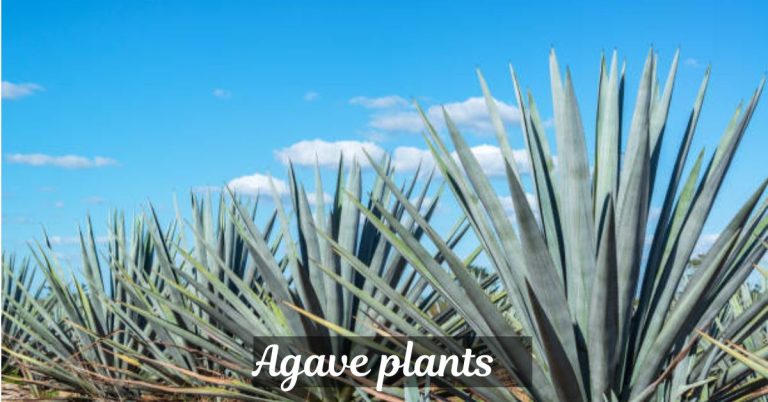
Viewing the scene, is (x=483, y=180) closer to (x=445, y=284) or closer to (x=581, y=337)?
(x=445, y=284)

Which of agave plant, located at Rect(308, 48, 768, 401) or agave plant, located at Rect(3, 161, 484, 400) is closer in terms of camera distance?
agave plant, located at Rect(308, 48, 768, 401)

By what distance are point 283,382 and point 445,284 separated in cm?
125

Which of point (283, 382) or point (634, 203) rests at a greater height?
point (634, 203)

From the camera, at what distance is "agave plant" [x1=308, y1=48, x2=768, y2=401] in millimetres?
3174

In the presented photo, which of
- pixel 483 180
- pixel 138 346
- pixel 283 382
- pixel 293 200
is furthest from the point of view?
pixel 138 346

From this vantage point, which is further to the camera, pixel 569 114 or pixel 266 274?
pixel 266 274

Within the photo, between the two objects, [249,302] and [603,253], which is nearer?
[603,253]

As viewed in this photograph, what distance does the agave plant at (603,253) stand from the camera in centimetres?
317

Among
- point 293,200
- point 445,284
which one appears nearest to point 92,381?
point 293,200

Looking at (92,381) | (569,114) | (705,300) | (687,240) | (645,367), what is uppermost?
(569,114)

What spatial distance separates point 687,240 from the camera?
353 cm

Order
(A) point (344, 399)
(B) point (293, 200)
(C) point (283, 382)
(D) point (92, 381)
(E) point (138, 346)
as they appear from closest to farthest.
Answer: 1. (C) point (283, 382)
2. (A) point (344, 399)
3. (B) point (293, 200)
4. (D) point (92, 381)
5. (E) point (138, 346)

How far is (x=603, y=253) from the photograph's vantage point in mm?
3041

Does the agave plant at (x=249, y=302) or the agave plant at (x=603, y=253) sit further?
the agave plant at (x=249, y=302)
